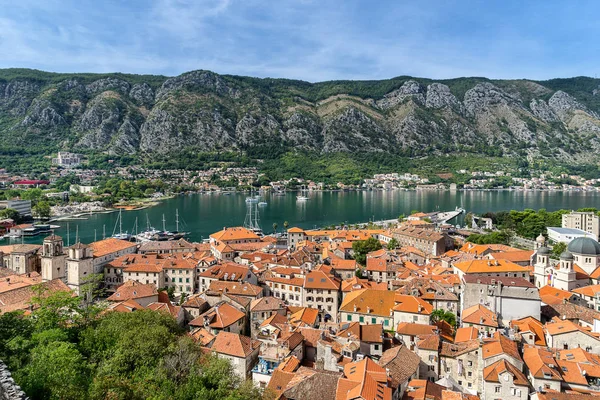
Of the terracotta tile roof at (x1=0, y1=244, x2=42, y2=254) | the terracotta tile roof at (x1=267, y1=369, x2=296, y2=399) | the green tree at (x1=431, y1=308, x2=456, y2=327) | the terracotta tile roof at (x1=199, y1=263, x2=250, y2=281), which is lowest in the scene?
the green tree at (x1=431, y1=308, x2=456, y2=327)

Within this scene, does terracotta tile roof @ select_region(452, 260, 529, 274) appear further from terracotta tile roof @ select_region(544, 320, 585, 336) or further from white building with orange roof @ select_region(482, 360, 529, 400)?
white building with orange roof @ select_region(482, 360, 529, 400)

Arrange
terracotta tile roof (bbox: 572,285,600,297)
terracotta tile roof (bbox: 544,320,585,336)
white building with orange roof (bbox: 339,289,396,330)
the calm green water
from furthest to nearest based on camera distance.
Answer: the calm green water
terracotta tile roof (bbox: 572,285,600,297)
white building with orange roof (bbox: 339,289,396,330)
terracotta tile roof (bbox: 544,320,585,336)

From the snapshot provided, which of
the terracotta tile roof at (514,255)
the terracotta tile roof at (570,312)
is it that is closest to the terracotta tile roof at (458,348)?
the terracotta tile roof at (570,312)

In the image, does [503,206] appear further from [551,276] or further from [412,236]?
[551,276]

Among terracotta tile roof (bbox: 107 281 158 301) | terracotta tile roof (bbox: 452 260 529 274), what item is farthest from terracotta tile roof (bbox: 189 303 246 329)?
terracotta tile roof (bbox: 452 260 529 274)

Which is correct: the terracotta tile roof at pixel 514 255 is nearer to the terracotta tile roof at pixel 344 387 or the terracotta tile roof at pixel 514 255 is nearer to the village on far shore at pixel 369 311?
the village on far shore at pixel 369 311
